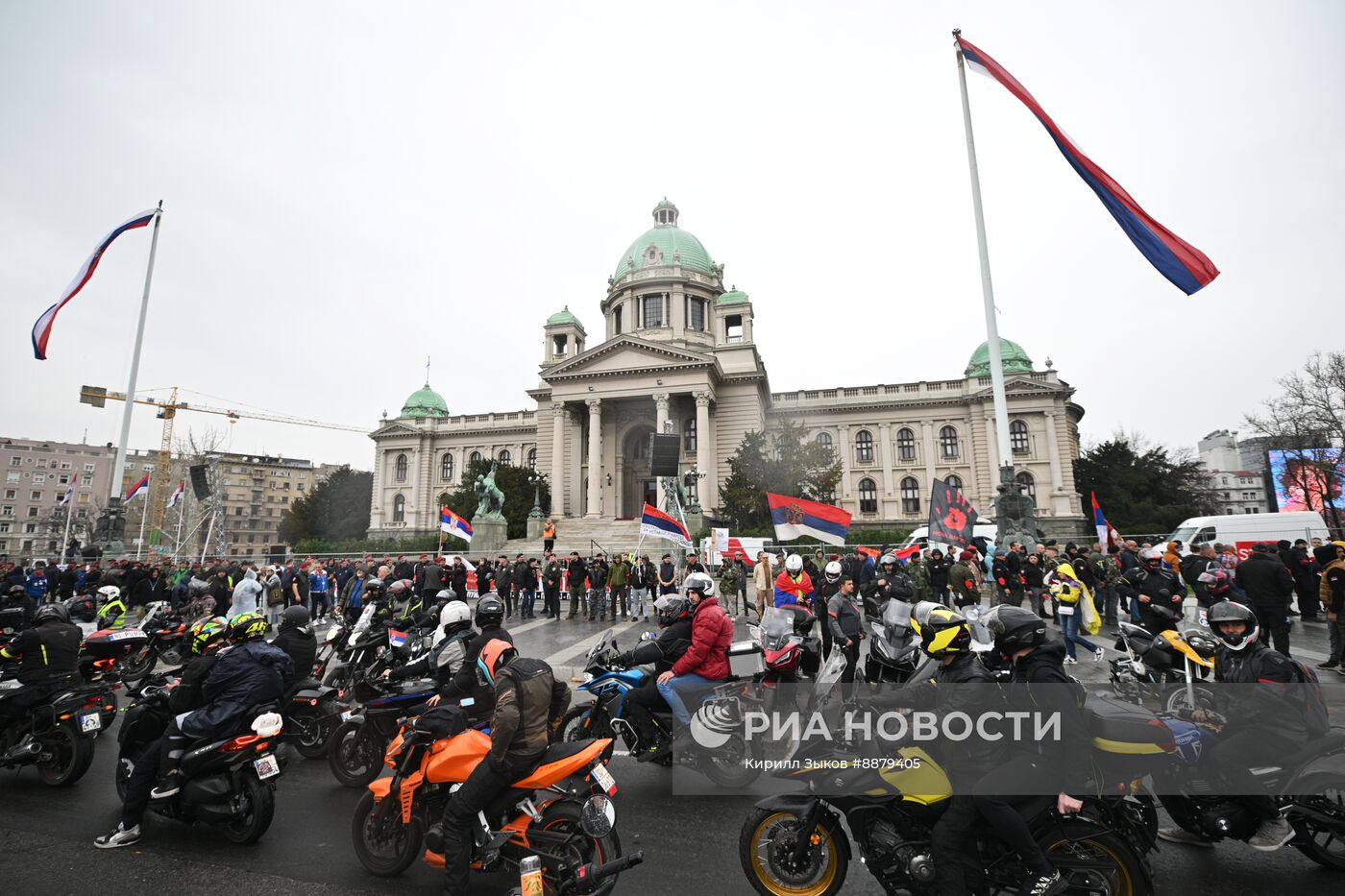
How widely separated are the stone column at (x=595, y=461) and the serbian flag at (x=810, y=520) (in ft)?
86.9

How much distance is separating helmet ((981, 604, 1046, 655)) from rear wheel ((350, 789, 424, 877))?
3714 mm

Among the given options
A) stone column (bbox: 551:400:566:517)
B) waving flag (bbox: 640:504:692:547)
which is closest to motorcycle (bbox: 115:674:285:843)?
waving flag (bbox: 640:504:692:547)

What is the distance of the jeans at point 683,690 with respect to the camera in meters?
5.26

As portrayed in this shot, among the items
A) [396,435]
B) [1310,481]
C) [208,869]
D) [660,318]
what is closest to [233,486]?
[396,435]

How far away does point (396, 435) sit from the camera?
61.3 m

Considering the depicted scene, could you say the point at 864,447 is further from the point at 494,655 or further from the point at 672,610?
the point at 494,655

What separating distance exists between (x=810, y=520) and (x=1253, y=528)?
1860 centimetres

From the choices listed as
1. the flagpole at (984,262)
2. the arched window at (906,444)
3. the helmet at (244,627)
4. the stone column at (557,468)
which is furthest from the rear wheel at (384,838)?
the arched window at (906,444)

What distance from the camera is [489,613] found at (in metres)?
4.24

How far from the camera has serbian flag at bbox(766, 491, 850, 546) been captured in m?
14.3

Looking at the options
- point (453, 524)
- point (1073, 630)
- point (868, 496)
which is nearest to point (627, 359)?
point (868, 496)

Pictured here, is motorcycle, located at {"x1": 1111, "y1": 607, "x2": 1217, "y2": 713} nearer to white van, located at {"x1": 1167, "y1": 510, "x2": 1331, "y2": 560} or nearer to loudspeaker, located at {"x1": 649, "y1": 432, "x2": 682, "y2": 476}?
loudspeaker, located at {"x1": 649, "y1": 432, "x2": 682, "y2": 476}

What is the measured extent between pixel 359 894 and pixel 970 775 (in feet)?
11.7

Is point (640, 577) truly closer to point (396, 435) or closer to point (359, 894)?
point (359, 894)
